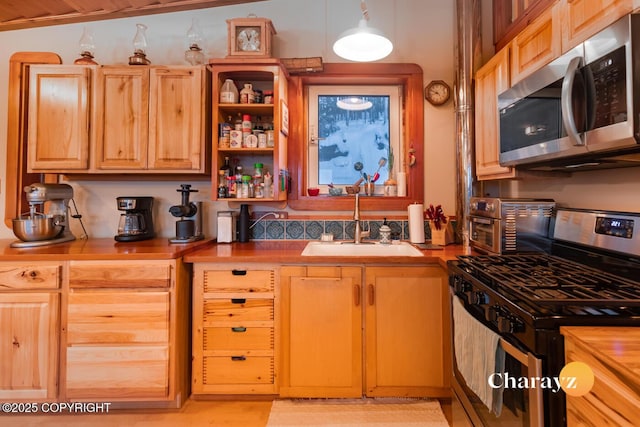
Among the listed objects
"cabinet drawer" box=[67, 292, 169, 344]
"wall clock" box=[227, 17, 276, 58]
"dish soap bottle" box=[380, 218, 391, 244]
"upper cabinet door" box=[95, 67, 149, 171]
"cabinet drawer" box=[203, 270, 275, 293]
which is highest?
"wall clock" box=[227, 17, 276, 58]

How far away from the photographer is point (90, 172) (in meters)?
2.07

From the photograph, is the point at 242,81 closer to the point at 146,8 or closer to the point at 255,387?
the point at 146,8

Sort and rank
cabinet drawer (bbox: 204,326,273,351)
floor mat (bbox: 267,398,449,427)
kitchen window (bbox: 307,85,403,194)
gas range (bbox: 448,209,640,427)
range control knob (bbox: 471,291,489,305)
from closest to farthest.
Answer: gas range (bbox: 448,209,640,427), range control knob (bbox: 471,291,489,305), floor mat (bbox: 267,398,449,427), cabinet drawer (bbox: 204,326,273,351), kitchen window (bbox: 307,85,403,194)

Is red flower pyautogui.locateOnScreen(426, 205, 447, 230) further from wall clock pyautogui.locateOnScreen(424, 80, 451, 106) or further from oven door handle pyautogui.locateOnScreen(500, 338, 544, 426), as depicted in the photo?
oven door handle pyautogui.locateOnScreen(500, 338, 544, 426)

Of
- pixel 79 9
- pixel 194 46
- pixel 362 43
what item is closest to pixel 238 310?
pixel 362 43

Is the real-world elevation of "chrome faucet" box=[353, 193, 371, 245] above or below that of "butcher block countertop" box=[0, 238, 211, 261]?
above

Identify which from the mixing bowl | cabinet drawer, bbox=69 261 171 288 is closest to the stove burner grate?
cabinet drawer, bbox=69 261 171 288

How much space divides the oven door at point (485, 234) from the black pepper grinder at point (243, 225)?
1.52m

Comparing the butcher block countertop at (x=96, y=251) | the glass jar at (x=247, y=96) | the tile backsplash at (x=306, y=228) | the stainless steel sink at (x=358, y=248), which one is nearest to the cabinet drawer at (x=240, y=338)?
the butcher block countertop at (x=96, y=251)

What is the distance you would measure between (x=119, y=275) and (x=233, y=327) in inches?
26.9

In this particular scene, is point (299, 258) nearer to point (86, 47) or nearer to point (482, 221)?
point (482, 221)

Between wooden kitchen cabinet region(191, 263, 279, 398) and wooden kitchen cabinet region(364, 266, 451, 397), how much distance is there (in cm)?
57

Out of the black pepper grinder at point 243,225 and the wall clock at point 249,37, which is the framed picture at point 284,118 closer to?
the wall clock at point 249,37

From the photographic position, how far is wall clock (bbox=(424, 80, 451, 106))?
7.54ft
